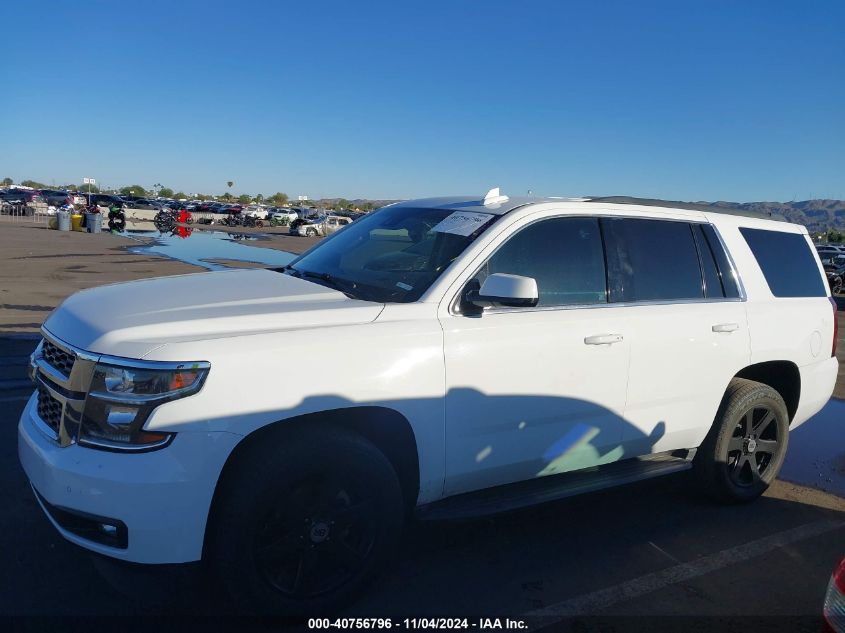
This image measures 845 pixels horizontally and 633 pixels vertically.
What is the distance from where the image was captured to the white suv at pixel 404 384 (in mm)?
2801

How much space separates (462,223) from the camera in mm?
3939

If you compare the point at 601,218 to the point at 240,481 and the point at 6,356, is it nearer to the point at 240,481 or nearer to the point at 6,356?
the point at 240,481

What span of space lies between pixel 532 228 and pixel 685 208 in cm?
136

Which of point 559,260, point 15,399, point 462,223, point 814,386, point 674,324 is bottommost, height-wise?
point 15,399

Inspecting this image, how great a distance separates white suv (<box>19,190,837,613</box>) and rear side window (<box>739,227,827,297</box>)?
0.03 metres

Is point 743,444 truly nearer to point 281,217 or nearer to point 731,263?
point 731,263

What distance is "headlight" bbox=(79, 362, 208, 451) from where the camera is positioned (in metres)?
2.75

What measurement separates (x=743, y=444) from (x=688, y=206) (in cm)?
162

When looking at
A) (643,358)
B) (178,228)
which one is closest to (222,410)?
(643,358)

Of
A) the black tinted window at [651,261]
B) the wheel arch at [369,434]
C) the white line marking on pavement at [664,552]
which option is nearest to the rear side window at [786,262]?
the black tinted window at [651,261]

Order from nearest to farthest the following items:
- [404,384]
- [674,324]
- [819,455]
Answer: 1. [404,384]
2. [674,324]
3. [819,455]

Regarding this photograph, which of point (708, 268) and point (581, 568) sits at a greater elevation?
point (708, 268)

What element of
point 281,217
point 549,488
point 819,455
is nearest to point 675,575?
point 549,488

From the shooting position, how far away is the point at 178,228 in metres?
37.1
